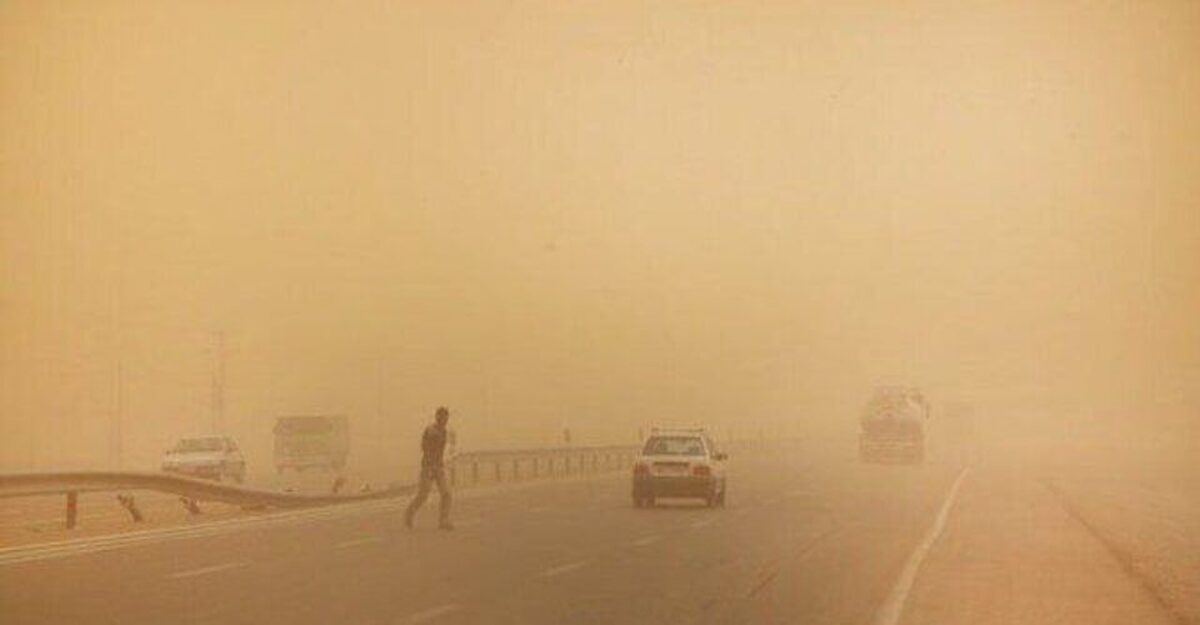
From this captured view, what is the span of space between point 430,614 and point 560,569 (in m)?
5.34

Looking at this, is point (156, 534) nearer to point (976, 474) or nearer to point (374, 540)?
point (374, 540)

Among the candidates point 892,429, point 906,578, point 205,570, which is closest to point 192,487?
point 205,570

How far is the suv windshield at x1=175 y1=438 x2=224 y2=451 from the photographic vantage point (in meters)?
51.4

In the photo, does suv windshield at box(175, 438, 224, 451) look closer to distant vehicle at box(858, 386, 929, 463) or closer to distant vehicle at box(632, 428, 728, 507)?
distant vehicle at box(632, 428, 728, 507)

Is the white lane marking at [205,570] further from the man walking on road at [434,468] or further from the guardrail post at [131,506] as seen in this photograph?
the guardrail post at [131,506]

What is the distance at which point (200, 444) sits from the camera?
51750mm

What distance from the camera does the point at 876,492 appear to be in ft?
150

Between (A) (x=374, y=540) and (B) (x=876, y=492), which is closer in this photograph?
(A) (x=374, y=540)

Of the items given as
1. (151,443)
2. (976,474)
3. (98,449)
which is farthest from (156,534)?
(98,449)

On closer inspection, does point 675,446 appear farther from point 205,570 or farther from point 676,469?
point 205,570

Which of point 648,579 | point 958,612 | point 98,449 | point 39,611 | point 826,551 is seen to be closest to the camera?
point 39,611

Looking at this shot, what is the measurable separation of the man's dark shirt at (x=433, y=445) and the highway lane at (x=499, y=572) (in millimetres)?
1183

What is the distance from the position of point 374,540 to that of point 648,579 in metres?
7.56

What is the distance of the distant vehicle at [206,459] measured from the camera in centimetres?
4972
